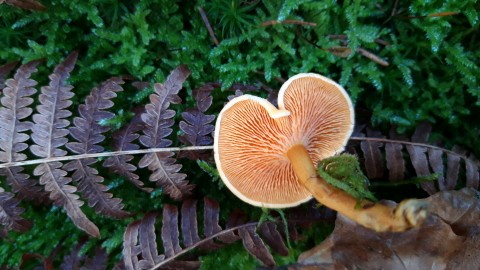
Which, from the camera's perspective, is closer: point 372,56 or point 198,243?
point 198,243

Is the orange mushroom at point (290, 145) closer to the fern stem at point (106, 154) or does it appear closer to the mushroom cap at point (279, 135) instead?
the mushroom cap at point (279, 135)

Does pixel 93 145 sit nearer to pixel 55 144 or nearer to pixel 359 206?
pixel 55 144

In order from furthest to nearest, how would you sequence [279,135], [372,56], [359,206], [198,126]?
1. [372,56]
2. [198,126]
3. [279,135]
4. [359,206]

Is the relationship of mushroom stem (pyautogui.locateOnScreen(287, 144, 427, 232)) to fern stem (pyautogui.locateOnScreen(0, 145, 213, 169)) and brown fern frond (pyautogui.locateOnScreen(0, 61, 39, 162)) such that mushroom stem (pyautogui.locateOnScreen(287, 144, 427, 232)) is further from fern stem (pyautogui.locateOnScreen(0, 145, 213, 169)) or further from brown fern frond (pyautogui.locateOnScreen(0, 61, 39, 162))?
brown fern frond (pyautogui.locateOnScreen(0, 61, 39, 162))

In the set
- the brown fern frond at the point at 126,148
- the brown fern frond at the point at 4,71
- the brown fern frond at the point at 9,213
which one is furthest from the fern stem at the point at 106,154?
the brown fern frond at the point at 4,71

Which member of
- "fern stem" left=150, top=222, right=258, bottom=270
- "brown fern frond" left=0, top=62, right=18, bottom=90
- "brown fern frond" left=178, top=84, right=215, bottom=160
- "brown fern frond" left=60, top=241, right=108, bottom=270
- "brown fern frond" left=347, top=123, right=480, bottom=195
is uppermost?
"brown fern frond" left=0, top=62, right=18, bottom=90

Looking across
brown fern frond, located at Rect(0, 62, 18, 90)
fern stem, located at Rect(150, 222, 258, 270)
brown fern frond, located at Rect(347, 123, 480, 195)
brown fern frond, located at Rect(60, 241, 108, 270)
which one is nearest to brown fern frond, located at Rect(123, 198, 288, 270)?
fern stem, located at Rect(150, 222, 258, 270)

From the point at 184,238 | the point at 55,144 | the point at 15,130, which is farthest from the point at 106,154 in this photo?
the point at 184,238
